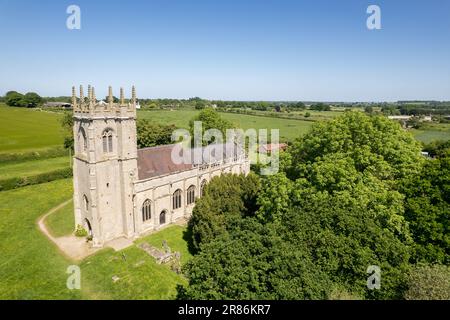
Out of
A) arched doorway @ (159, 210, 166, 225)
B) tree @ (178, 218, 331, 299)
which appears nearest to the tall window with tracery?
arched doorway @ (159, 210, 166, 225)

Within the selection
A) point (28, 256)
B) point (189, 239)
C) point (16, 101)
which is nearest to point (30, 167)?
point (28, 256)

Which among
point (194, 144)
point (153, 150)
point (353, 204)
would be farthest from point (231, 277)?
point (194, 144)

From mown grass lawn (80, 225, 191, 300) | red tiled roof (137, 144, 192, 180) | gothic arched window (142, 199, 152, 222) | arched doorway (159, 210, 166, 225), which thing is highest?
red tiled roof (137, 144, 192, 180)

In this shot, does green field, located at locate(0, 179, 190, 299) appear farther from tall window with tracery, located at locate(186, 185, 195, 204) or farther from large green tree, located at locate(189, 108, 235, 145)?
large green tree, located at locate(189, 108, 235, 145)

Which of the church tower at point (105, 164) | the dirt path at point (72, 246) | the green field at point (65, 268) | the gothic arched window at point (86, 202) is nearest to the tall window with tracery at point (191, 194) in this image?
the green field at point (65, 268)

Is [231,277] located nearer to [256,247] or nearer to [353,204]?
[256,247]

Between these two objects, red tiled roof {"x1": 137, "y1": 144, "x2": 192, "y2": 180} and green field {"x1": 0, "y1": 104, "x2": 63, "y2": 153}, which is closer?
red tiled roof {"x1": 137, "y1": 144, "x2": 192, "y2": 180}
